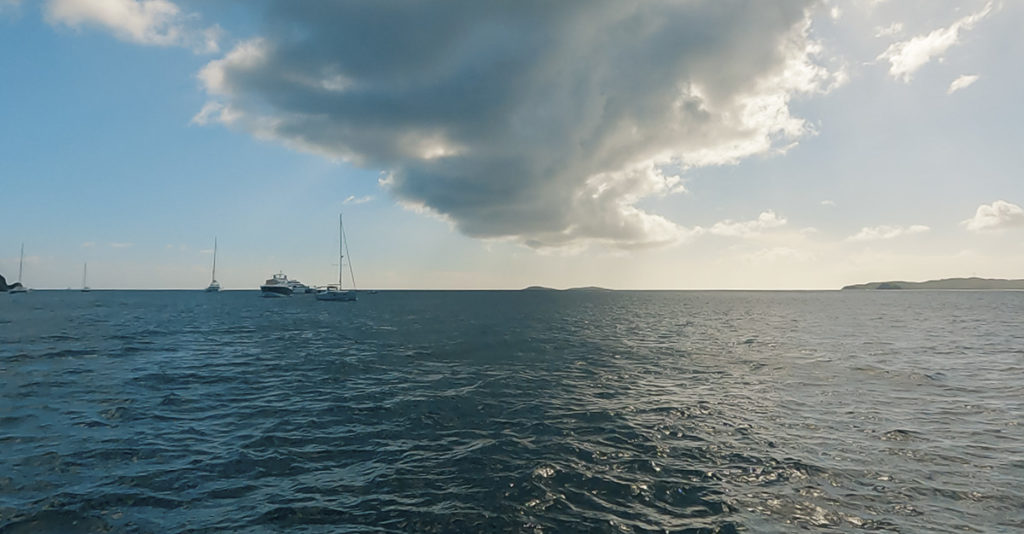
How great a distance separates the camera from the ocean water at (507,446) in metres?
10.8

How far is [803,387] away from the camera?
25.2 m

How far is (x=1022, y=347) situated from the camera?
139 ft

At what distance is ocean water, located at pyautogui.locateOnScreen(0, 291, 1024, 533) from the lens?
10805mm

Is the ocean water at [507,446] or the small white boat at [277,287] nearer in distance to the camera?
the ocean water at [507,446]

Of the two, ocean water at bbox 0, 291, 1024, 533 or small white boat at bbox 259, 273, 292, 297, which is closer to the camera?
ocean water at bbox 0, 291, 1024, 533

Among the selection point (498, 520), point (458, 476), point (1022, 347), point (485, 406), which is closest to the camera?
point (498, 520)

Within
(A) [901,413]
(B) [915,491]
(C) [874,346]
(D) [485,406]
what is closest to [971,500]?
(B) [915,491]

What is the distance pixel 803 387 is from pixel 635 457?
16.8 m

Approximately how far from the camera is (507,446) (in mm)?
15688

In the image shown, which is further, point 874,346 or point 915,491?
point 874,346

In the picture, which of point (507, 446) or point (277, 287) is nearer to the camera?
point (507, 446)

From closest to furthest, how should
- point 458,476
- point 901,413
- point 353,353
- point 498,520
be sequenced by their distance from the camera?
point 498,520 < point 458,476 < point 901,413 < point 353,353

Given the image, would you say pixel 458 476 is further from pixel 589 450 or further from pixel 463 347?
pixel 463 347

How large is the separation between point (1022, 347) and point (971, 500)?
162ft
